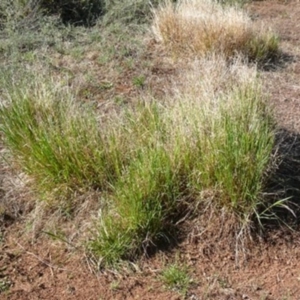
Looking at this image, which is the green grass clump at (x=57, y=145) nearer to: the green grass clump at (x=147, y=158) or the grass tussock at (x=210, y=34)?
the green grass clump at (x=147, y=158)

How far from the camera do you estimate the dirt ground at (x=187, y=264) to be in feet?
9.41

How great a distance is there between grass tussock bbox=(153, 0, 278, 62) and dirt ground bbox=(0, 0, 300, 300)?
2.36 metres

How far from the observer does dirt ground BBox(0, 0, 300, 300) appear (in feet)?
9.41

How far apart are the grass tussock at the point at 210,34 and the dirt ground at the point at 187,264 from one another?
2.36 m

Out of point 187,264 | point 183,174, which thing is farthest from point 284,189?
point 187,264

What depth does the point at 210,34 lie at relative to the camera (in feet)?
17.2

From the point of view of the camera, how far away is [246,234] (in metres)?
3.16

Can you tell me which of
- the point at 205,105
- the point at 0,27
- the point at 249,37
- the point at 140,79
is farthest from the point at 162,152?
the point at 0,27

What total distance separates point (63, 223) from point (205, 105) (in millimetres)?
1066

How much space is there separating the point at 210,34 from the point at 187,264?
2.76 m

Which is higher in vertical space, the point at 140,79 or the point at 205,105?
the point at 205,105

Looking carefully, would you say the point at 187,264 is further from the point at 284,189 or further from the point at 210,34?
the point at 210,34

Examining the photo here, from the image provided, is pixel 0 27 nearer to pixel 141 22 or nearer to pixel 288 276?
pixel 141 22

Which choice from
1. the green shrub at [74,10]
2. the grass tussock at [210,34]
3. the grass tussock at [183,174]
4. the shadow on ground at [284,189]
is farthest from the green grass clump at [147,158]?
the green shrub at [74,10]
